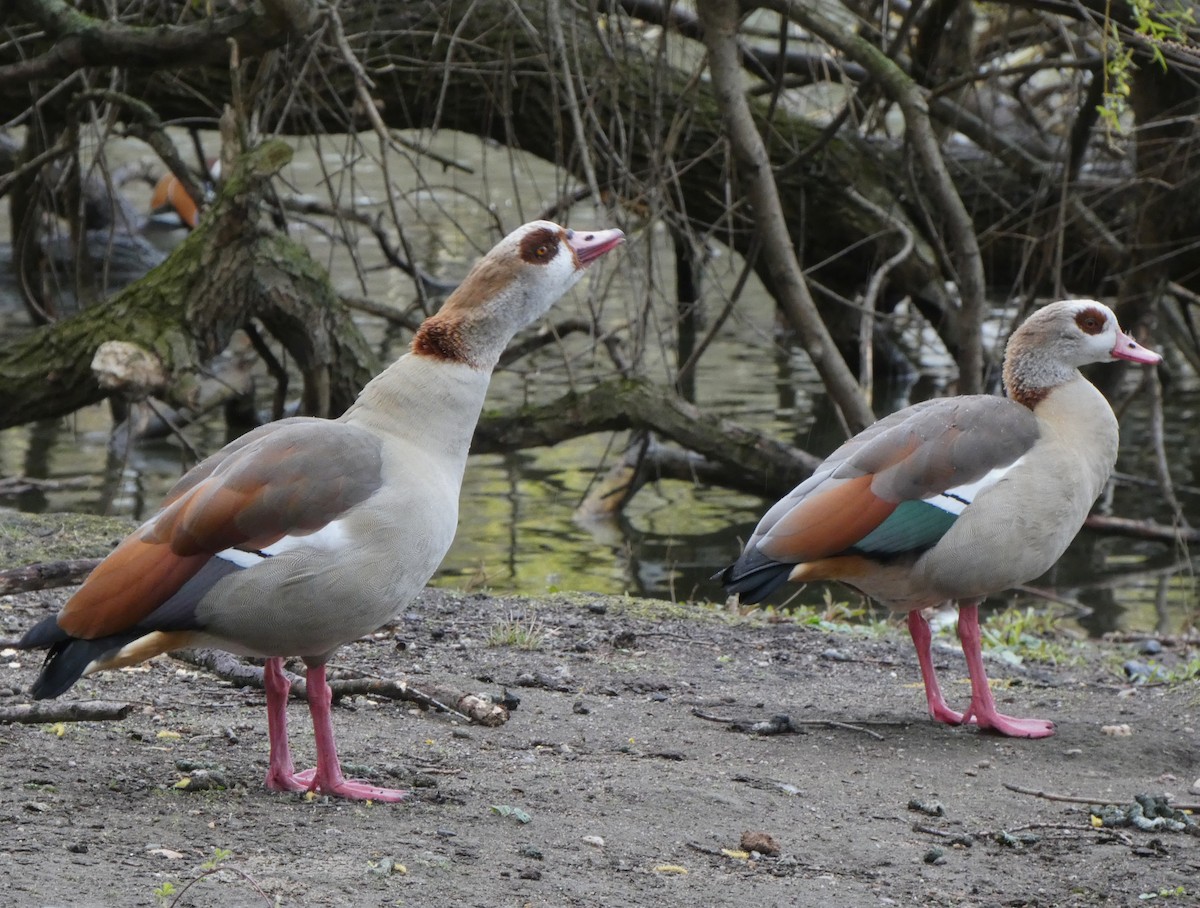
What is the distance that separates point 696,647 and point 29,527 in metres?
2.81

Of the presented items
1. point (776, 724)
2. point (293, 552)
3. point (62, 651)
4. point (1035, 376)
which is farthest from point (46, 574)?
point (1035, 376)

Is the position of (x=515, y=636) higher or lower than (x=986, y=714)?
lower

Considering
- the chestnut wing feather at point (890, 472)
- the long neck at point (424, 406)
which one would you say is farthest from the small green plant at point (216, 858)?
the chestnut wing feather at point (890, 472)

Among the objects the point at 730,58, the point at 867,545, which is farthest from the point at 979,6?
the point at 867,545

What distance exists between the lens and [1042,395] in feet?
17.6

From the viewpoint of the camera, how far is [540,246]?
13.9 feet

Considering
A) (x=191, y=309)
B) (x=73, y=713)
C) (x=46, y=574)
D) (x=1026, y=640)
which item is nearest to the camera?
(x=73, y=713)

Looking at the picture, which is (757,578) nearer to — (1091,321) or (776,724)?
(776,724)

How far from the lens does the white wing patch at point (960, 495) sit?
4902 millimetres

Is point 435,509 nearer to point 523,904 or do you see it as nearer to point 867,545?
point 523,904

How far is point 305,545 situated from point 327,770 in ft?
1.84

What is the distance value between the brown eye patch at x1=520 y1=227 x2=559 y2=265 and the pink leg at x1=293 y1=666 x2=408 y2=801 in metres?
1.25

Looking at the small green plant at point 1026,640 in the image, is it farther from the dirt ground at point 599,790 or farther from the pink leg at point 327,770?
the pink leg at point 327,770

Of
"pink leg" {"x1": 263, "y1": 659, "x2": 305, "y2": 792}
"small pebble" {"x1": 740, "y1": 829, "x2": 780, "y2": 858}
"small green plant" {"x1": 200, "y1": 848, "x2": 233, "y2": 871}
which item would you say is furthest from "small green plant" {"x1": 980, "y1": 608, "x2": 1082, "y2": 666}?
"small green plant" {"x1": 200, "y1": 848, "x2": 233, "y2": 871}
